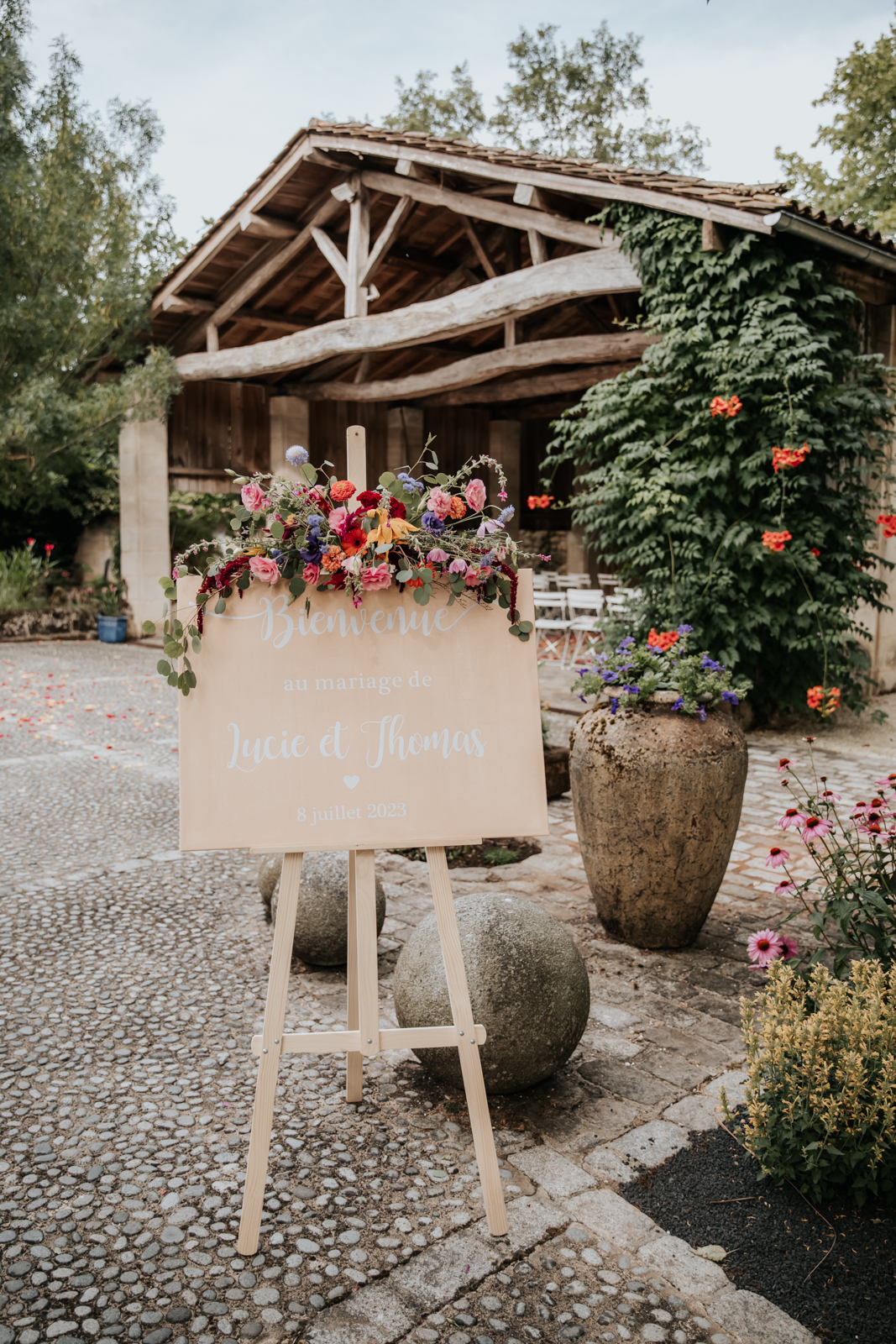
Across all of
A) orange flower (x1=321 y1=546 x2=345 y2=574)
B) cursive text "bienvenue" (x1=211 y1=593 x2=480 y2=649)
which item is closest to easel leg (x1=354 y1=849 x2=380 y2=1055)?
cursive text "bienvenue" (x1=211 y1=593 x2=480 y2=649)

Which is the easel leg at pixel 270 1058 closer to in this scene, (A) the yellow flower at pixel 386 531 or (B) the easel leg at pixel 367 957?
(B) the easel leg at pixel 367 957

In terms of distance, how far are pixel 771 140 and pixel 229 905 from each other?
21.8 meters

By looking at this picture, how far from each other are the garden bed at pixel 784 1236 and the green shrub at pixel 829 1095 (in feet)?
0.15

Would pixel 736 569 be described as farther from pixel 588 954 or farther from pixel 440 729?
pixel 440 729

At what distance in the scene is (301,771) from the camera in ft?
6.72

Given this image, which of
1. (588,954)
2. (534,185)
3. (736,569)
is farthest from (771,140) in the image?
(588,954)

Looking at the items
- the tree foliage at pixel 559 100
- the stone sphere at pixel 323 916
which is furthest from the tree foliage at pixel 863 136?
the stone sphere at pixel 323 916

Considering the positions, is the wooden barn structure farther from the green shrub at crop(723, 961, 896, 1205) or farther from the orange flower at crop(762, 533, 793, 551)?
the green shrub at crop(723, 961, 896, 1205)

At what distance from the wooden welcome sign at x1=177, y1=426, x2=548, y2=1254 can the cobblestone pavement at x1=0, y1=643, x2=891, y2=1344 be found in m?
0.29

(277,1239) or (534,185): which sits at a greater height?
(534,185)

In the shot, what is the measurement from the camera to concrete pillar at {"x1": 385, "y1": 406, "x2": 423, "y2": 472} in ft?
43.9

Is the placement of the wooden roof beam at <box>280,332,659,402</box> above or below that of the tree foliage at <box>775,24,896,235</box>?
below

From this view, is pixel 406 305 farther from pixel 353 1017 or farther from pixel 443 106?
pixel 443 106

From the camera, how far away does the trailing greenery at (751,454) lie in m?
5.99
